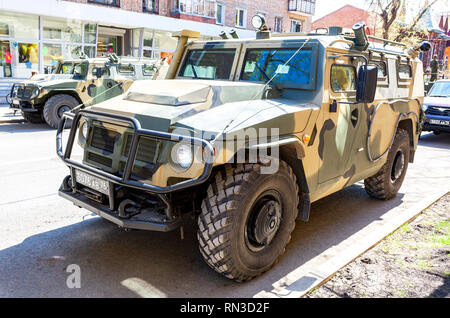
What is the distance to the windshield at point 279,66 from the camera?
Result: 161 inches

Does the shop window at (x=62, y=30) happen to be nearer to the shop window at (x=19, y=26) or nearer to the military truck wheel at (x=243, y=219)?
the shop window at (x=19, y=26)

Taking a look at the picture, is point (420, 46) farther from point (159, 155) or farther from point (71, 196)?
point (71, 196)

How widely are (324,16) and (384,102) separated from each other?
148ft

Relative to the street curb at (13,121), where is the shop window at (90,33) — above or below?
above

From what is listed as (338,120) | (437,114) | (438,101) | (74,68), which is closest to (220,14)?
(74,68)

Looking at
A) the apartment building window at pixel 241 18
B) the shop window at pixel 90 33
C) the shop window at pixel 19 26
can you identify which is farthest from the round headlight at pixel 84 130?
the apartment building window at pixel 241 18

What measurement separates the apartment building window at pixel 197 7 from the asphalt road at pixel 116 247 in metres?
18.5

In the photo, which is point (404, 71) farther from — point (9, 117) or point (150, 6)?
point (150, 6)

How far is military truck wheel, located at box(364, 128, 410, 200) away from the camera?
5592mm

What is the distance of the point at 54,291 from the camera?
3.19 metres

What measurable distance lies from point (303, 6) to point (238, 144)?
30.7 metres

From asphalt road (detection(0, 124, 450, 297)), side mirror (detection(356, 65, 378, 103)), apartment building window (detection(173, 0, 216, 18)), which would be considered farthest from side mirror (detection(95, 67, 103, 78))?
apartment building window (detection(173, 0, 216, 18))

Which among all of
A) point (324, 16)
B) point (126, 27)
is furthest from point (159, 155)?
point (324, 16)

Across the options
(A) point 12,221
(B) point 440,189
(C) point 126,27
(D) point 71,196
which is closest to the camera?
(D) point 71,196
